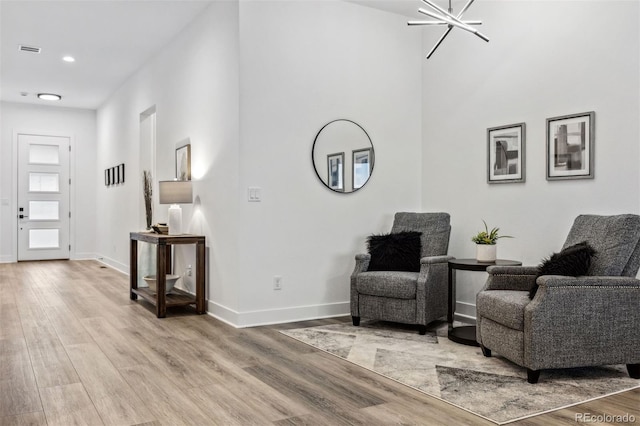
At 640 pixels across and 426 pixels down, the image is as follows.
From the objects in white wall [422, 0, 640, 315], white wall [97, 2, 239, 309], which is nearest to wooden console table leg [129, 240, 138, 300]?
white wall [97, 2, 239, 309]

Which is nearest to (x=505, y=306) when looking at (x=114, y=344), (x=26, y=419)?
(x=26, y=419)

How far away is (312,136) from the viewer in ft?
15.3

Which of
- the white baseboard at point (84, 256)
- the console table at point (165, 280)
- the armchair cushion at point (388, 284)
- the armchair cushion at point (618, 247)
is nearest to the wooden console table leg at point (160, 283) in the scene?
the console table at point (165, 280)

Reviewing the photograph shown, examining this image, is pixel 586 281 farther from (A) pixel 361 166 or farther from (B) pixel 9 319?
(B) pixel 9 319

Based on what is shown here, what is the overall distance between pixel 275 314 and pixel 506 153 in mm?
2349

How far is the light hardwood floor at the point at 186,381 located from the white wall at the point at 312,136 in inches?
16.0

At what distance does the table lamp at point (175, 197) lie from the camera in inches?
197

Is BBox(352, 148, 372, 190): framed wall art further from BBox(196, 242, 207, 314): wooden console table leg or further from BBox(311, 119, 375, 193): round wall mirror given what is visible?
BBox(196, 242, 207, 314): wooden console table leg

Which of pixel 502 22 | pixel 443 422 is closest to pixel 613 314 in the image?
pixel 443 422

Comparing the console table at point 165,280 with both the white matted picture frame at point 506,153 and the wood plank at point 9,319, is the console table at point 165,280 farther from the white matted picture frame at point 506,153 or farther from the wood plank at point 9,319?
the white matted picture frame at point 506,153

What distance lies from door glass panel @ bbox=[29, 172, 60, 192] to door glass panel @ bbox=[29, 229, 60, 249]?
29.3 inches

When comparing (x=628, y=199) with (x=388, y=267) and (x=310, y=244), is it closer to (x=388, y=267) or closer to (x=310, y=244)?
(x=388, y=267)

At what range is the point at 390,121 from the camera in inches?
201

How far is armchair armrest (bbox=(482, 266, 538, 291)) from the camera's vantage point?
3465 mm
